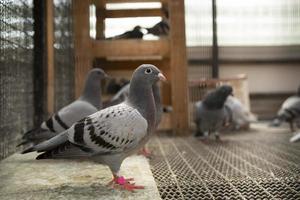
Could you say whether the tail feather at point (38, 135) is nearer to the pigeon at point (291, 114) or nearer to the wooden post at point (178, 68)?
the wooden post at point (178, 68)

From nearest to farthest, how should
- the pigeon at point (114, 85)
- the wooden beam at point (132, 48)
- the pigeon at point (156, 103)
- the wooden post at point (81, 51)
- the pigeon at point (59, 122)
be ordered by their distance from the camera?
the pigeon at point (59, 122), the pigeon at point (156, 103), the wooden post at point (81, 51), the wooden beam at point (132, 48), the pigeon at point (114, 85)

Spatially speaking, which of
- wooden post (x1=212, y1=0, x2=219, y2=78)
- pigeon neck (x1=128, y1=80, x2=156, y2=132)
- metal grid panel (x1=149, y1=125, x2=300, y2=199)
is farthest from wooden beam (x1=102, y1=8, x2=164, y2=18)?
wooden post (x1=212, y1=0, x2=219, y2=78)

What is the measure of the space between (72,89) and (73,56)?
0.36m

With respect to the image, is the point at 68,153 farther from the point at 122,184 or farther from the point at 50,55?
the point at 50,55

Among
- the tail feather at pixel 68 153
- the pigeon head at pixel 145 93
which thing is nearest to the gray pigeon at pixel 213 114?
the pigeon head at pixel 145 93

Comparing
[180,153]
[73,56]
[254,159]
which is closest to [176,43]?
[73,56]

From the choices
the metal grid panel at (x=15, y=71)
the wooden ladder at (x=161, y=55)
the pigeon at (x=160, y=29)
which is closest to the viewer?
the metal grid panel at (x=15, y=71)

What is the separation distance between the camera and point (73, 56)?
384cm

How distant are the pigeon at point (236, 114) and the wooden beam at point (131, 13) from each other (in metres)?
1.92

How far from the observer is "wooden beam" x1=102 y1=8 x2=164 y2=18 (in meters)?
3.15

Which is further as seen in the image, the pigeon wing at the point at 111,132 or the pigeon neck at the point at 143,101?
the pigeon neck at the point at 143,101

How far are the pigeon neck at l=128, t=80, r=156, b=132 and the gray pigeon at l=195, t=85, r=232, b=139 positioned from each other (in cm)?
257

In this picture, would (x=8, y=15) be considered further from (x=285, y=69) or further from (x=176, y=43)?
(x=285, y=69)

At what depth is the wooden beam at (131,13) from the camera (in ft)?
10.3
